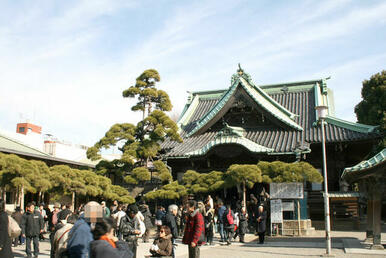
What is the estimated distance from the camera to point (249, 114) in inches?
983

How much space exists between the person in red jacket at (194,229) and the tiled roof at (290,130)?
13.1m

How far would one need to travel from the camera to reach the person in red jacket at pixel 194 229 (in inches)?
327

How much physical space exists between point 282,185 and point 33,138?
24.6m

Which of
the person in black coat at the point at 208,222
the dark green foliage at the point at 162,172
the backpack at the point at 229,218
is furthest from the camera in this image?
the dark green foliage at the point at 162,172

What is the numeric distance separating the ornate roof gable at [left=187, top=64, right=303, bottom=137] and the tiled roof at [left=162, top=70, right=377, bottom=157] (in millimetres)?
538

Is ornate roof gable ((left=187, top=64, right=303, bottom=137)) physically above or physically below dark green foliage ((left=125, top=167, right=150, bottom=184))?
above

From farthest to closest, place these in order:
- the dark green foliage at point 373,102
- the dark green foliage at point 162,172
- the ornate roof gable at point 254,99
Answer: the dark green foliage at point 373,102 → the ornate roof gable at point 254,99 → the dark green foliage at point 162,172

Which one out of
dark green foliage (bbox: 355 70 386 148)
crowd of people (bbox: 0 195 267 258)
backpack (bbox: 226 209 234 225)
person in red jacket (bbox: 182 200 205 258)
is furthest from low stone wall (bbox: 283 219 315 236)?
dark green foliage (bbox: 355 70 386 148)

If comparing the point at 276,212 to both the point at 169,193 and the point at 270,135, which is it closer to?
the point at 169,193

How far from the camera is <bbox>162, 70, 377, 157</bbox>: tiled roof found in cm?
2109

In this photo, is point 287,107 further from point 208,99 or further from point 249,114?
point 208,99

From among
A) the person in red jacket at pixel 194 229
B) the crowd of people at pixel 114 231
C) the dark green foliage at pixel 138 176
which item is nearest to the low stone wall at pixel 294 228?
the crowd of people at pixel 114 231

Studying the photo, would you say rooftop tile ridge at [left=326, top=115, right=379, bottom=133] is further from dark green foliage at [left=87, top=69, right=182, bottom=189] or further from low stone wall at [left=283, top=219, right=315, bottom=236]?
dark green foliage at [left=87, top=69, right=182, bottom=189]

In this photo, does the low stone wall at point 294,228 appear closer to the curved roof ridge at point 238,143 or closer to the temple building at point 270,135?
the temple building at point 270,135
